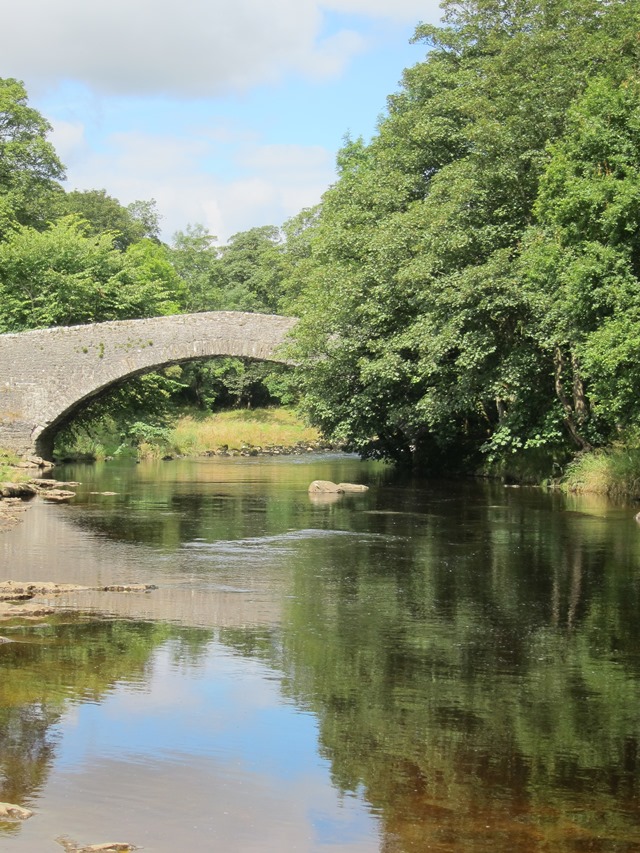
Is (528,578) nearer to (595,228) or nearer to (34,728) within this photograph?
(34,728)

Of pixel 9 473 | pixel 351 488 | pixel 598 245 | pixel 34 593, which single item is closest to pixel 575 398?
pixel 351 488

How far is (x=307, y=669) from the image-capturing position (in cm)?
860

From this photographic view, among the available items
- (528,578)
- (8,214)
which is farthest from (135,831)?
(8,214)

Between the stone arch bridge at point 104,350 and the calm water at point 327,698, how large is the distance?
16285mm

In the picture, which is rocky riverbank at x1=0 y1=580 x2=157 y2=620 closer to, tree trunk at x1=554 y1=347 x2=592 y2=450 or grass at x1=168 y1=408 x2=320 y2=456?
tree trunk at x1=554 y1=347 x2=592 y2=450

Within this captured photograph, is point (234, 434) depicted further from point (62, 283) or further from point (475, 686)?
point (475, 686)

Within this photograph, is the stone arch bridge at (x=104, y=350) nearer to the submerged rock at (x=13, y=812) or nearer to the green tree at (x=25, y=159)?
the green tree at (x=25, y=159)

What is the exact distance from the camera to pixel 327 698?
7.81m

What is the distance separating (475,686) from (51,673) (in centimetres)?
311

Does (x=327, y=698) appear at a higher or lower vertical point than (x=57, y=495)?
lower

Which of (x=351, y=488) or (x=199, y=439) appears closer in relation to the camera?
(x=351, y=488)

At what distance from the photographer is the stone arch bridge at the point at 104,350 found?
31.6 m

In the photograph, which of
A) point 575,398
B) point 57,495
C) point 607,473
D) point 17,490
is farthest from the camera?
point 575,398

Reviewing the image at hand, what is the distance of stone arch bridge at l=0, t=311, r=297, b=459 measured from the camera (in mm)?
31641
